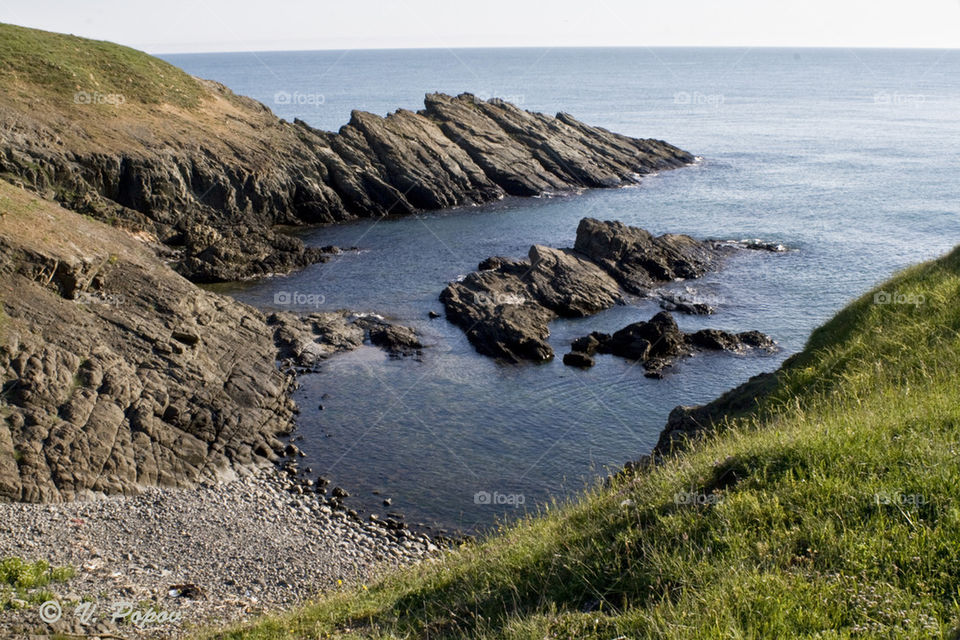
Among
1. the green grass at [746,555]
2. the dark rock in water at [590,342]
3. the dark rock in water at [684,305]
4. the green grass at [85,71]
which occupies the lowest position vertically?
the dark rock in water at [590,342]

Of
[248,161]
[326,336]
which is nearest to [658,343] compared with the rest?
[326,336]

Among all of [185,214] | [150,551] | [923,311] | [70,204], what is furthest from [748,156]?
[150,551]

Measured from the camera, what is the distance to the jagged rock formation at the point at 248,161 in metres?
51.9

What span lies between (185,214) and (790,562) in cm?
5519

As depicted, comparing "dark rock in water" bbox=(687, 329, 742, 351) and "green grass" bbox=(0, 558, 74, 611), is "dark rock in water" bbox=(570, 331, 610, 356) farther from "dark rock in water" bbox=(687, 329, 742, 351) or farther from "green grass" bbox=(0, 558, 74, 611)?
"green grass" bbox=(0, 558, 74, 611)

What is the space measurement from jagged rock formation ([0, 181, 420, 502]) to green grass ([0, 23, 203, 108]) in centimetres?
2769

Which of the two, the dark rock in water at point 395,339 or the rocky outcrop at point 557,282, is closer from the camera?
the dark rock in water at point 395,339

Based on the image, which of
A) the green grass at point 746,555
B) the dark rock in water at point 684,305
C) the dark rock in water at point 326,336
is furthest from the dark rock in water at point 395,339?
the green grass at point 746,555

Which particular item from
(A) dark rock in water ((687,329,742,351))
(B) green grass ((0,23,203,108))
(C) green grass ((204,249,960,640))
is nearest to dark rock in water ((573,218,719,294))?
(A) dark rock in water ((687,329,742,351))

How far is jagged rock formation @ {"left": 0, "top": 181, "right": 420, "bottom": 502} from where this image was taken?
82.8 feet

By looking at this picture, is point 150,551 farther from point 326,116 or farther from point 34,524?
point 326,116

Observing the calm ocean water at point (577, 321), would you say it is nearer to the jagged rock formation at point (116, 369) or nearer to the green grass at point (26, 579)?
the jagged rock formation at point (116, 369)

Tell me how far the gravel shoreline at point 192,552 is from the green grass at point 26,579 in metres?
0.27

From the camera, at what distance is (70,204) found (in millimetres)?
50562
